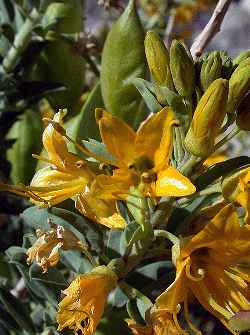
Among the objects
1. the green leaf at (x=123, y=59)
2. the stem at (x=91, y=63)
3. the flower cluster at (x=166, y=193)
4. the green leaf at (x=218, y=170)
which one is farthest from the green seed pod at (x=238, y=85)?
the stem at (x=91, y=63)

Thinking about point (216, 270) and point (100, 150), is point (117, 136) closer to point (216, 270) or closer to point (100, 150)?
point (100, 150)

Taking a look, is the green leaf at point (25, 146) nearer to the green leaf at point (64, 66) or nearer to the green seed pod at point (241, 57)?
the green leaf at point (64, 66)

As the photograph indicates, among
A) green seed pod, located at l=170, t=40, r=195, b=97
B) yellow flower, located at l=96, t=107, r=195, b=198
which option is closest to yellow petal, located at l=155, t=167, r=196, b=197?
yellow flower, located at l=96, t=107, r=195, b=198

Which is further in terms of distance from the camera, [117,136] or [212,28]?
[212,28]

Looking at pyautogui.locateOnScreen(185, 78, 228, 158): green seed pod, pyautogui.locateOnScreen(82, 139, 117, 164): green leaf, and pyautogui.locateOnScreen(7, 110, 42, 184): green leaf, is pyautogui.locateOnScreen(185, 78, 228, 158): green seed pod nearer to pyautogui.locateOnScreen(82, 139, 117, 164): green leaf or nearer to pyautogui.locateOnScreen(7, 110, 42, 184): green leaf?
pyautogui.locateOnScreen(82, 139, 117, 164): green leaf

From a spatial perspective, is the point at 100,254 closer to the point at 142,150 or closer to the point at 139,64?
the point at 142,150

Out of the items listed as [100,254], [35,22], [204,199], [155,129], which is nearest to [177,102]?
[155,129]

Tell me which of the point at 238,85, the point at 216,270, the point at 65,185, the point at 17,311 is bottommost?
the point at 17,311

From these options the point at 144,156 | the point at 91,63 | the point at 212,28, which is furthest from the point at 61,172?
the point at 91,63
